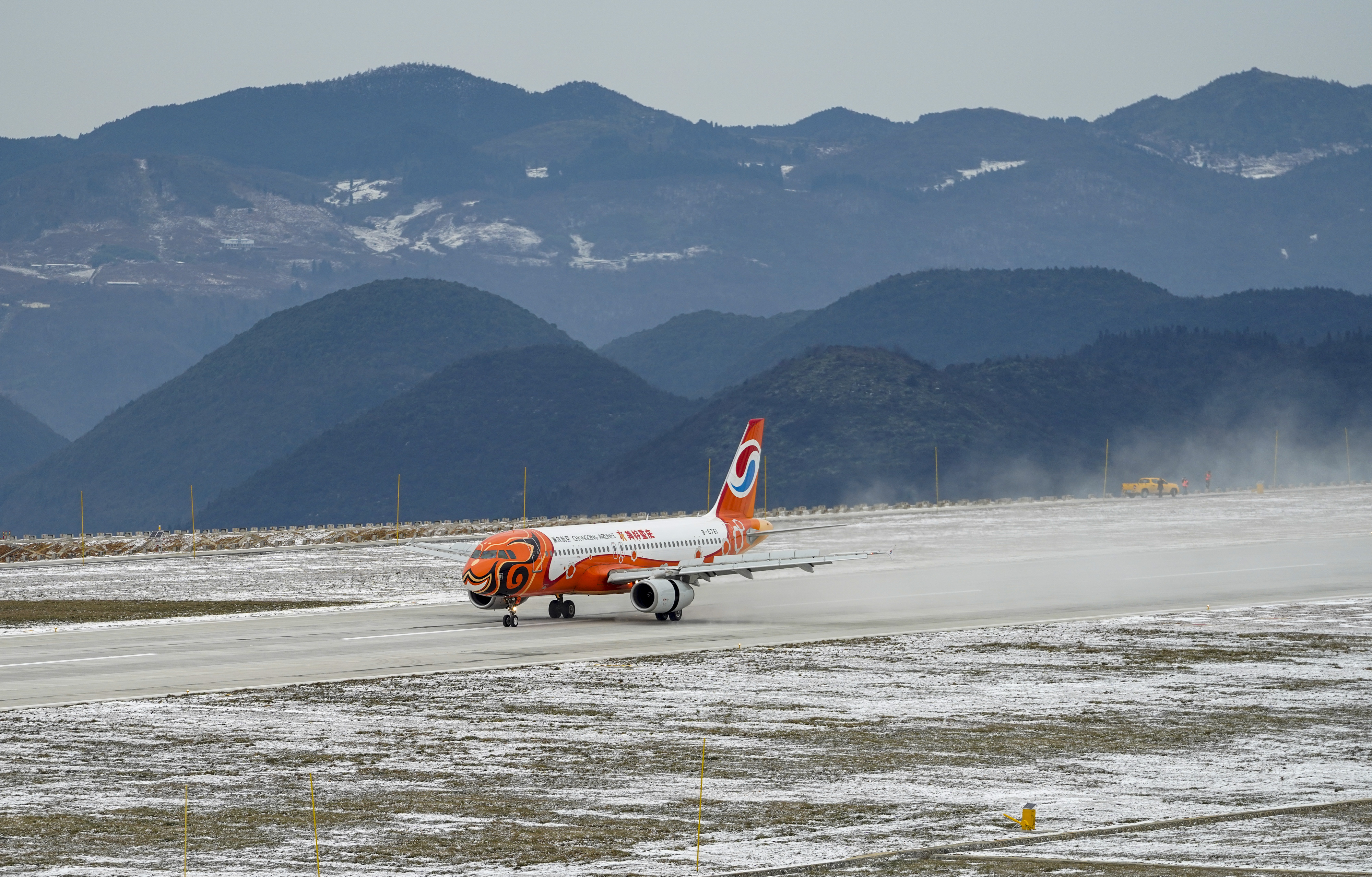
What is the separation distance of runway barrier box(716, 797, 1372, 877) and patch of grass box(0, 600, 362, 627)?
50279 millimetres

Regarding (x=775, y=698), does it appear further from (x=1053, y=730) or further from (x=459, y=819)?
(x=459, y=819)

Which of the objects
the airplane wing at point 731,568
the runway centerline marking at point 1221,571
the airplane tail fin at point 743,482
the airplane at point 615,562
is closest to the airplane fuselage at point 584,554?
the airplane at point 615,562

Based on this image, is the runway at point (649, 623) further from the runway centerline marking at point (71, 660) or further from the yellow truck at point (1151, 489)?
the yellow truck at point (1151, 489)

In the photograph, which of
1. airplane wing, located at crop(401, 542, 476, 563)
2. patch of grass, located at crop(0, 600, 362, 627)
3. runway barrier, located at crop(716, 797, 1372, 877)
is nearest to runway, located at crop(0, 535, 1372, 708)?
airplane wing, located at crop(401, 542, 476, 563)

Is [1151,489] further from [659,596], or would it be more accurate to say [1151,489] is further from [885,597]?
[659,596]

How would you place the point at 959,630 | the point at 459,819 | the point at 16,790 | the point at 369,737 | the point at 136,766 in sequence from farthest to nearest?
the point at 959,630, the point at 369,737, the point at 136,766, the point at 16,790, the point at 459,819

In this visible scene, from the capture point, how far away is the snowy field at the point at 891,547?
88188 mm

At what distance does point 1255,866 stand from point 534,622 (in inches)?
1734

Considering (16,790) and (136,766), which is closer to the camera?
(16,790)

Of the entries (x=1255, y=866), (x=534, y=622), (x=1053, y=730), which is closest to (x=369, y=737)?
(x=1053, y=730)

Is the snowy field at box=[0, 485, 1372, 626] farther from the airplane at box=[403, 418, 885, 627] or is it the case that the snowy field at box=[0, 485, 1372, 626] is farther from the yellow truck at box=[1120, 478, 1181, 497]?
the airplane at box=[403, 418, 885, 627]

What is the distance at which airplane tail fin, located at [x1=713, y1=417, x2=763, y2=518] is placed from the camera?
7444 centimetres

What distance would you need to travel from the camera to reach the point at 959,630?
6372 cm

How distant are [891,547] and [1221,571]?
2546 cm
